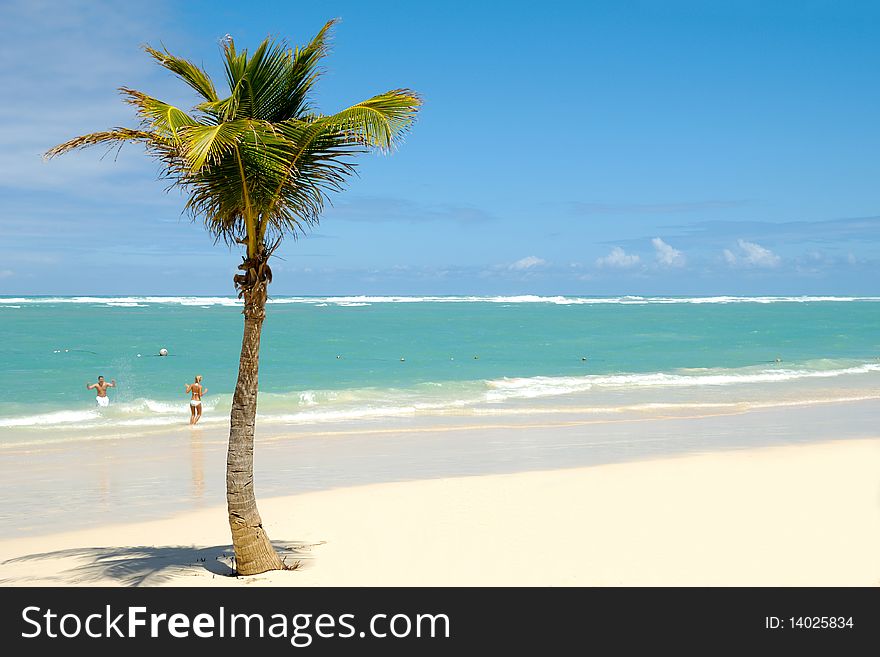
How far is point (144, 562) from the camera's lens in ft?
28.4

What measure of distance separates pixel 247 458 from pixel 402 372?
2747 cm

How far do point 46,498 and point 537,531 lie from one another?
7.72 m

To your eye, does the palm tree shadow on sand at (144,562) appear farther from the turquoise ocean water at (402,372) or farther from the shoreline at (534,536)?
the turquoise ocean water at (402,372)

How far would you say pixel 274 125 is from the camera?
7199 mm

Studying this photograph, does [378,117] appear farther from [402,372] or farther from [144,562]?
[402,372]

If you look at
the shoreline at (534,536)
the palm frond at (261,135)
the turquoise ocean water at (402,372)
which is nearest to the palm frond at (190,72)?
the palm frond at (261,135)

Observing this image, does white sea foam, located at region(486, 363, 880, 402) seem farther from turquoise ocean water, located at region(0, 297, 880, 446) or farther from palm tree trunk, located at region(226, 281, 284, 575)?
palm tree trunk, located at region(226, 281, 284, 575)

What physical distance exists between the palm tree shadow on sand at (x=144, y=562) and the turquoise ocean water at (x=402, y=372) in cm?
1098

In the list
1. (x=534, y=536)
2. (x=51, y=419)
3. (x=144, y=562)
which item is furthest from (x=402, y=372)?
(x=144, y=562)

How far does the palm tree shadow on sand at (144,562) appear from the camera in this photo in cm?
802

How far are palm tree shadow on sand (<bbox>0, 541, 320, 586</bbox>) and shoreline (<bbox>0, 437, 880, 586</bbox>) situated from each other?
2cm

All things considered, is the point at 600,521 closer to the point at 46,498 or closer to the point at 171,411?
the point at 46,498

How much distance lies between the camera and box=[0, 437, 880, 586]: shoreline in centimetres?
780

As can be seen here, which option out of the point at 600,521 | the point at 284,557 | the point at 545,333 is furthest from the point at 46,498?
the point at 545,333
